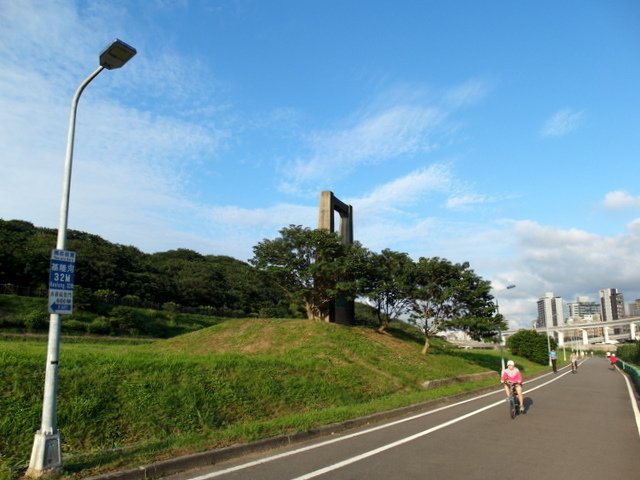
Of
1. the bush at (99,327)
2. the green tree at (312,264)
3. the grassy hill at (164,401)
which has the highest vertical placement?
the green tree at (312,264)

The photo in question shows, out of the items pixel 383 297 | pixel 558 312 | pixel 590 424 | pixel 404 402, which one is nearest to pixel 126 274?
pixel 383 297

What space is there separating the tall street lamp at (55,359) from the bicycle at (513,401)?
10.6 m

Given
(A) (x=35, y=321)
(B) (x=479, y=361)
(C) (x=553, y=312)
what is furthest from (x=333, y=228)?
(C) (x=553, y=312)

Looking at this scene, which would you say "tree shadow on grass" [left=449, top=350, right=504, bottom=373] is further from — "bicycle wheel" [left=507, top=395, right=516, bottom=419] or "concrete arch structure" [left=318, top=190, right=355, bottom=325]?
"bicycle wheel" [left=507, top=395, right=516, bottom=419]

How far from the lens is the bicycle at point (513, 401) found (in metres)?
12.3

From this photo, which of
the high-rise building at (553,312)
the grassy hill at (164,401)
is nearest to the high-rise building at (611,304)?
the high-rise building at (553,312)

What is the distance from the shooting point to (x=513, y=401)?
1245 centimetres

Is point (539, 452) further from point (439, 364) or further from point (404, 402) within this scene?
point (439, 364)

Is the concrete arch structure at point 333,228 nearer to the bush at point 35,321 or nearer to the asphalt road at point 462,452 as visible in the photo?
the asphalt road at point 462,452

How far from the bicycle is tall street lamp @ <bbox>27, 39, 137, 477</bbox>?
1056cm

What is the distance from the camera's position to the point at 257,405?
36.6ft

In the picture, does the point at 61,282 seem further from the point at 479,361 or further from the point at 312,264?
the point at 479,361

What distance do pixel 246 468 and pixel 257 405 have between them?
4.47 metres

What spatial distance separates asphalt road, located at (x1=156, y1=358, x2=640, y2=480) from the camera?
6574 mm
